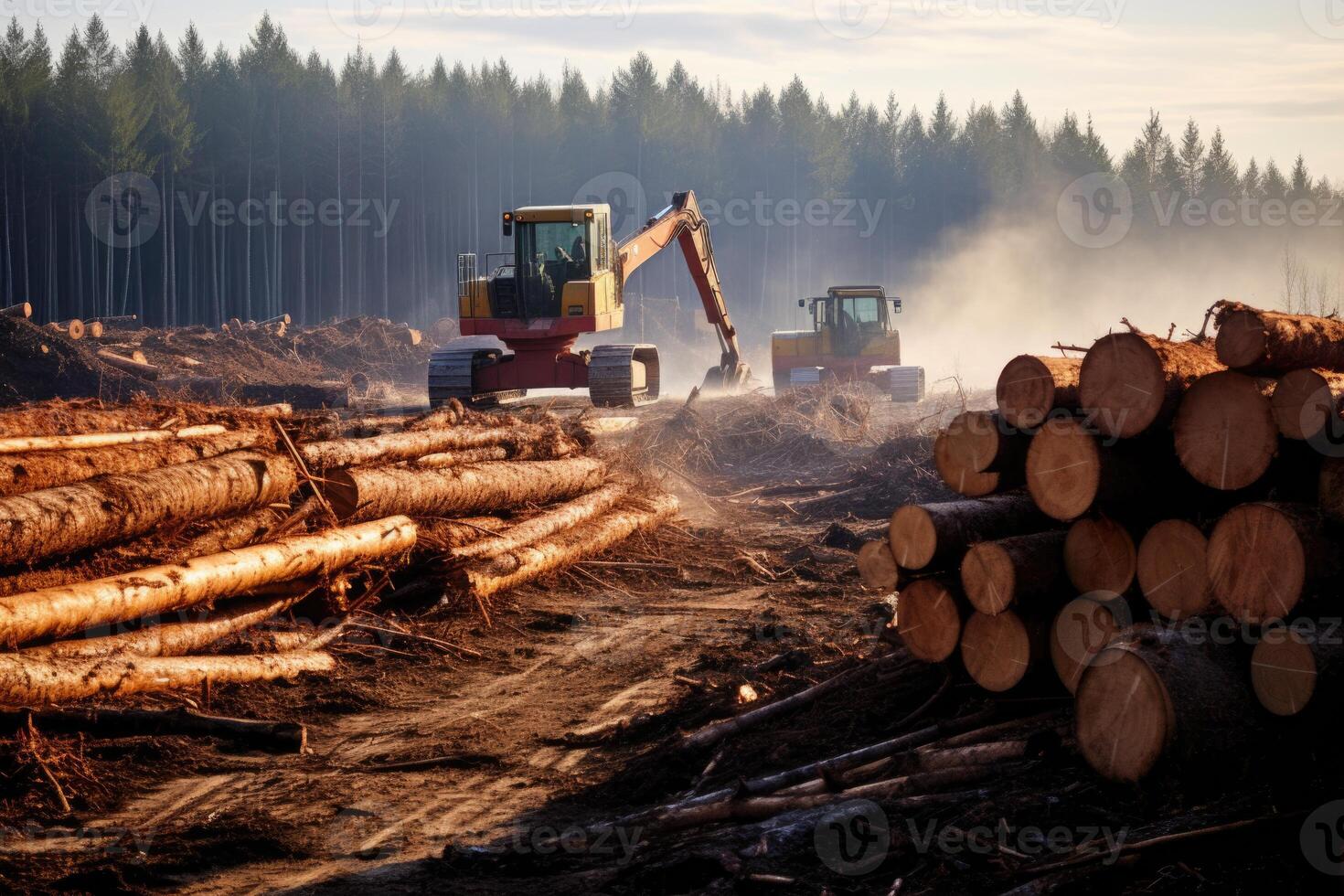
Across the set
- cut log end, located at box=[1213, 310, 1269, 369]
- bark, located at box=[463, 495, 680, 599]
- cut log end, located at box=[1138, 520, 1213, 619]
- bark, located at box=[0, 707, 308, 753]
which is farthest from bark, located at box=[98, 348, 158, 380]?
cut log end, located at box=[1213, 310, 1269, 369]

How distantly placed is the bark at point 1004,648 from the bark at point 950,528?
372 millimetres

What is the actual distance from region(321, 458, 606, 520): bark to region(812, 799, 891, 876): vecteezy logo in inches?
227

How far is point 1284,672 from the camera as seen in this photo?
4398mm

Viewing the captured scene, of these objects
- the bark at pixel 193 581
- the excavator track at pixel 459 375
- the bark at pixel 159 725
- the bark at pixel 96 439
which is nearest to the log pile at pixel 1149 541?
the bark at pixel 159 725

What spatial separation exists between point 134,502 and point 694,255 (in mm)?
18474

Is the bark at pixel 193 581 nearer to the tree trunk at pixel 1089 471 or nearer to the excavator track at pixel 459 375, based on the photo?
the tree trunk at pixel 1089 471

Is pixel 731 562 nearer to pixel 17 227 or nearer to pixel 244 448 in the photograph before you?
pixel 244 448

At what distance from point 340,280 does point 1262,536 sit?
65.5m

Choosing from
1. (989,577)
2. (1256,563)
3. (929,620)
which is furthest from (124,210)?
(1256,563)

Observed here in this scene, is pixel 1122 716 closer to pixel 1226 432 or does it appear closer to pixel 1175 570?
pixel 1175 570

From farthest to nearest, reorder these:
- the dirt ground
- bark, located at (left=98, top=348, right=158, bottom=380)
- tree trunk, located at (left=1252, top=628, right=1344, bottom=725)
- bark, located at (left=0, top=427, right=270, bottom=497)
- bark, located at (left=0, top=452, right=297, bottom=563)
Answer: bark, located at (left=98, top=348, right=158, bottom=380) → bark, located at (left=0, top=427, right=270, bottom=497) → bark, located at (left=0, top=452, right=297, bottom=563) → tree trunk, located at (left=1252, top=628, right=1344, bottom=725) → the dirt ground

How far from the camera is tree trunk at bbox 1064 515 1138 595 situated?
5.50m

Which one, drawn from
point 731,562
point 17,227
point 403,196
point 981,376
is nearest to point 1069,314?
point 981,376

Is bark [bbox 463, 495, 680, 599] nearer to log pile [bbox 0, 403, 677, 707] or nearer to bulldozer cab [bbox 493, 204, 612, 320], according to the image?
log pile [bbox 0, 403, 677, 707]
